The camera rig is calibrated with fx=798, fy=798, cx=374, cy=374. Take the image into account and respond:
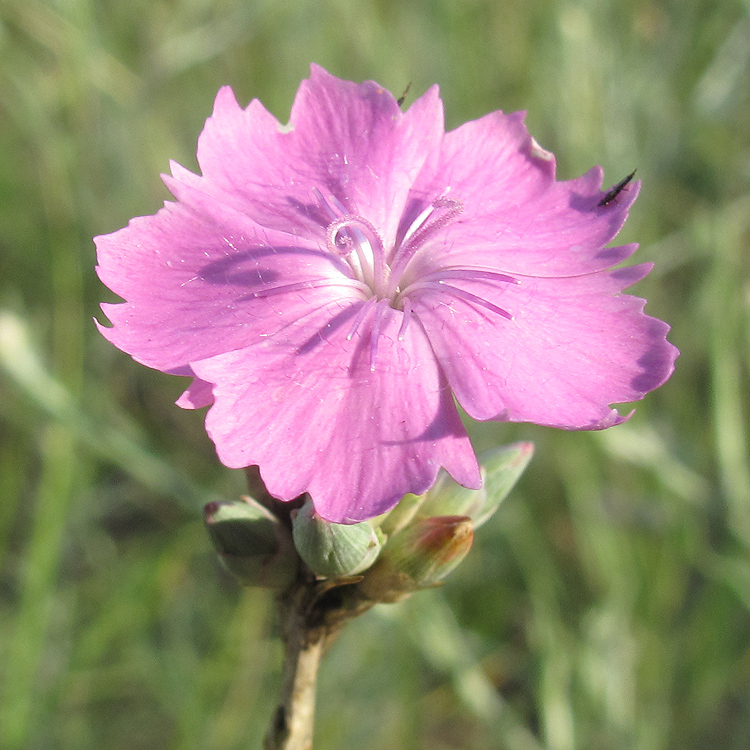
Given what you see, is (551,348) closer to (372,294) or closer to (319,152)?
(372,294)

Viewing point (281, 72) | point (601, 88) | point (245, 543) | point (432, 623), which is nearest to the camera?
point (245, 543)

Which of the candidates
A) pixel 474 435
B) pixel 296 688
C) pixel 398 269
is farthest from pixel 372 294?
pixel 474 435

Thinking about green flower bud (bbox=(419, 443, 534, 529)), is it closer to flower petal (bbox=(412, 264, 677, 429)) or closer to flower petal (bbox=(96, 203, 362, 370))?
flower petal (bbox=(412, 264, 677, 429))

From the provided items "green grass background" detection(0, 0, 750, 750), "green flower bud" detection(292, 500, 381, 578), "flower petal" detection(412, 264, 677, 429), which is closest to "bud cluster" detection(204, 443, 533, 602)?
"green flower bud" detection(292, 500, 381, 578)

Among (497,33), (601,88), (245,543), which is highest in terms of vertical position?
(497,33)

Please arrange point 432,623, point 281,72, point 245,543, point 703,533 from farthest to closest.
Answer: point 281,72 < point 703,533 < point 432,623 < point 245,543

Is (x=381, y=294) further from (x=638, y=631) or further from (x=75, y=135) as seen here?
(x=75, y=135)

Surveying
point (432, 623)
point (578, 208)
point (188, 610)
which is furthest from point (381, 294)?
point (188, 610)
